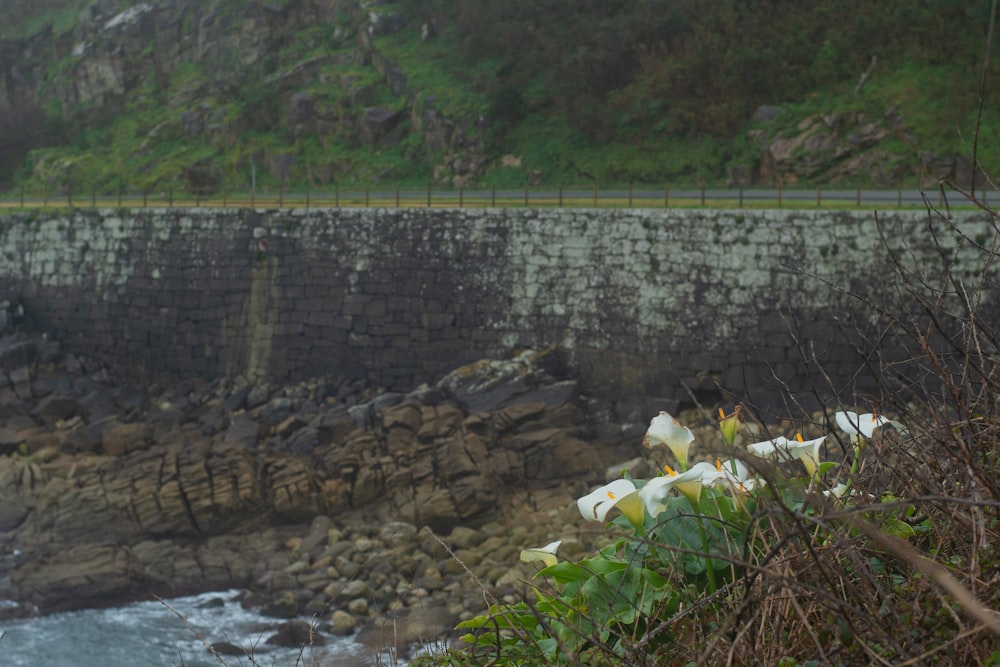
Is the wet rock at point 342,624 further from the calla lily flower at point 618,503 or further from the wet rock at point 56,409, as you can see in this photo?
the calla lily flower at point 618,503

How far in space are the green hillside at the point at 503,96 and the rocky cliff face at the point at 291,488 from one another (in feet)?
32.1

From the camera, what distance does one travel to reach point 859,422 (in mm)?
3361

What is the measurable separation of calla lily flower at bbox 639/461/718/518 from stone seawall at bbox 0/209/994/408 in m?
10.8

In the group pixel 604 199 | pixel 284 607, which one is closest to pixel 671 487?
pixel 284 607

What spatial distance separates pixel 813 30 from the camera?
26.5 metres

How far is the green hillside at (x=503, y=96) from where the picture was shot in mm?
23641

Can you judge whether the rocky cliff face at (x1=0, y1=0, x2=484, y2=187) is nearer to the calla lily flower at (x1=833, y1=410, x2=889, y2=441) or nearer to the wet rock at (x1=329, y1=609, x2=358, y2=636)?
the wet rock at (x1=329, y1=609, x2=358, y2=636)

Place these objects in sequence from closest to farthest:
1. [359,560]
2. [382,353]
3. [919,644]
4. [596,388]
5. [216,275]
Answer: [919,644]
[359,560]
[596,388]
[382,353]
[216,275]

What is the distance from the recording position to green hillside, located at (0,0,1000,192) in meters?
23.6

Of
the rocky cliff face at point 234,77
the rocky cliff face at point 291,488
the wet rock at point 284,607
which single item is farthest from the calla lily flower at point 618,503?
the rocky cliff face at point 234,77

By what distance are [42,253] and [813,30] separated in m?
19.0

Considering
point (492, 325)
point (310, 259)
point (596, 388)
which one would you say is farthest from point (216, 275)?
point (596, 388)

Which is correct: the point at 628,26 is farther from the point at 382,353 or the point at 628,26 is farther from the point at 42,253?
the point at 42,253

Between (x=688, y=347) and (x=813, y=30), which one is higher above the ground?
(x=813, y=30)
